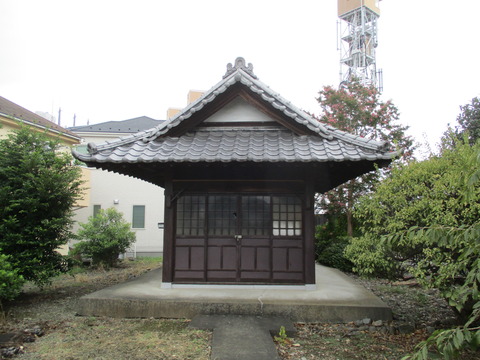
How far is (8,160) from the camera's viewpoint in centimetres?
786

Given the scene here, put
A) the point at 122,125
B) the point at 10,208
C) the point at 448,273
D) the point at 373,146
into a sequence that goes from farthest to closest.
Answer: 1. the point at 122,125
2. the point at 10,208
3. the point at 373,146
4. the point at 448,273

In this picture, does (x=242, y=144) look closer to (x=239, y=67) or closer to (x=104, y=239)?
(x=239, y=67)

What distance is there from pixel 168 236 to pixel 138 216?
45.2 feet

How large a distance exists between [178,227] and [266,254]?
1.98 meters

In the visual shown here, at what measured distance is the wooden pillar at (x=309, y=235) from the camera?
741cm

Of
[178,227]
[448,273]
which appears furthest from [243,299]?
[448,273]

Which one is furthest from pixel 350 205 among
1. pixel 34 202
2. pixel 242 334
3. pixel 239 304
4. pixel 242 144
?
pixel 34 202

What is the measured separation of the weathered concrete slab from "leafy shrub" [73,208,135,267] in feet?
30.0

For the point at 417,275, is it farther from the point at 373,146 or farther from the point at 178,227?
the point at 178,227

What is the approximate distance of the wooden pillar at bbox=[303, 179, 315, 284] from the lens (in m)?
7.41

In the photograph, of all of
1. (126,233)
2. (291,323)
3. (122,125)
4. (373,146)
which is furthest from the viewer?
(122,125)

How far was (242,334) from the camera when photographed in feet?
17.2

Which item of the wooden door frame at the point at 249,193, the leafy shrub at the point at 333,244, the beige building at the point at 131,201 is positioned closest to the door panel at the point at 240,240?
the wooden door frame at the point at 249,193

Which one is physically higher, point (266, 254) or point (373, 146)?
point (373, 146)
